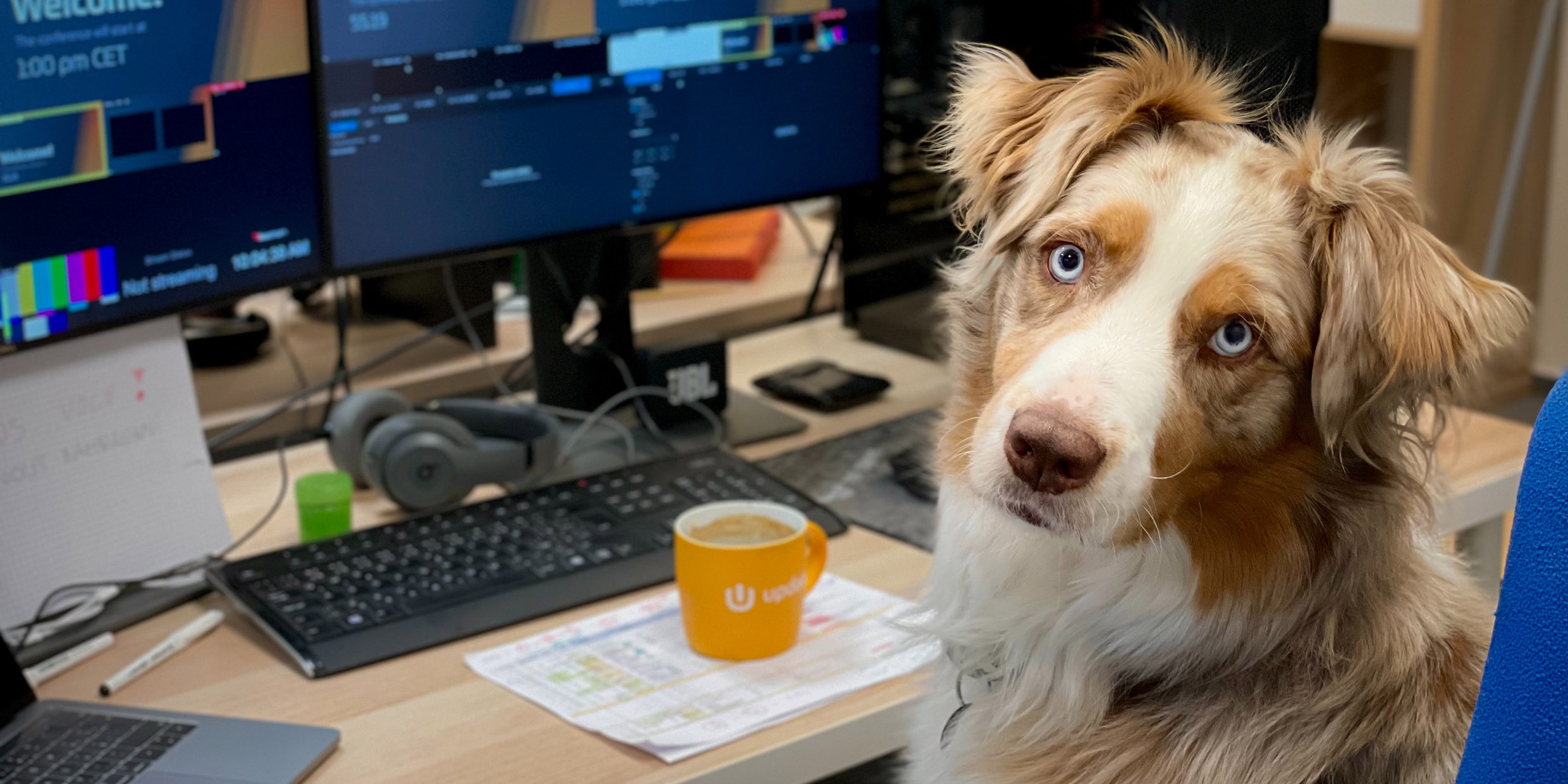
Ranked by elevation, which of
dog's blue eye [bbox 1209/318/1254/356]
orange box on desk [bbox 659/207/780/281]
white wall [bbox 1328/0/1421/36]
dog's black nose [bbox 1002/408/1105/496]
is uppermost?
white wall [bbox 1328/0/1421/36]

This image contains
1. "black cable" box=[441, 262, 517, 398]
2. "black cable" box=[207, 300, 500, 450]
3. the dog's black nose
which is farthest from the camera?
"black cable" box=[441, 262, 517, 398]

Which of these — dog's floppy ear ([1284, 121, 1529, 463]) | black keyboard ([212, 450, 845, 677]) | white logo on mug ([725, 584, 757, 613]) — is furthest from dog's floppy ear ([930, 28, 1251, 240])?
black keyboard ([212, 450, 845, 677])

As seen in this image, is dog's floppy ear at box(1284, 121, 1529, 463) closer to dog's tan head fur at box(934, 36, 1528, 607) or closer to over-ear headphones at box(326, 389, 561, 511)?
dog's tan head fur at box(934, 36, 1528, 607)

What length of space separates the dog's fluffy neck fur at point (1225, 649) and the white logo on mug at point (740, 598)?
0.74 feet

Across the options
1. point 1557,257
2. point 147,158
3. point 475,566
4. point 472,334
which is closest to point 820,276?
point 472,334

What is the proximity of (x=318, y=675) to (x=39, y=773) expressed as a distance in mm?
211

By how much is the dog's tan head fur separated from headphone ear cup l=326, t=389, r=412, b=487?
74cm

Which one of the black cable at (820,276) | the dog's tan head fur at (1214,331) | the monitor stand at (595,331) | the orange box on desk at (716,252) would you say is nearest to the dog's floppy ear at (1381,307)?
the dog's tan head fur at (1214,331)

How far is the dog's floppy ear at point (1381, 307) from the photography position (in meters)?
0.89

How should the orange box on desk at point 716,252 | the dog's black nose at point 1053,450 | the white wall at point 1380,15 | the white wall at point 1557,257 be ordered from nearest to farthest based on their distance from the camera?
the dog's black nose at point 1053,450, the orange box on desk at point 716,252, the white wall at point 1380,15, the white wall at point 1557,257

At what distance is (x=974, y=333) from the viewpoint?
1.08 m

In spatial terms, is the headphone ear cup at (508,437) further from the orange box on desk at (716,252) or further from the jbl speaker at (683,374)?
the orange box on desk at (716,252)

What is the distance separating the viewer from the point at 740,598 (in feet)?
3.85

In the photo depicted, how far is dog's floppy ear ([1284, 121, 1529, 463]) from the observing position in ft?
2.92
